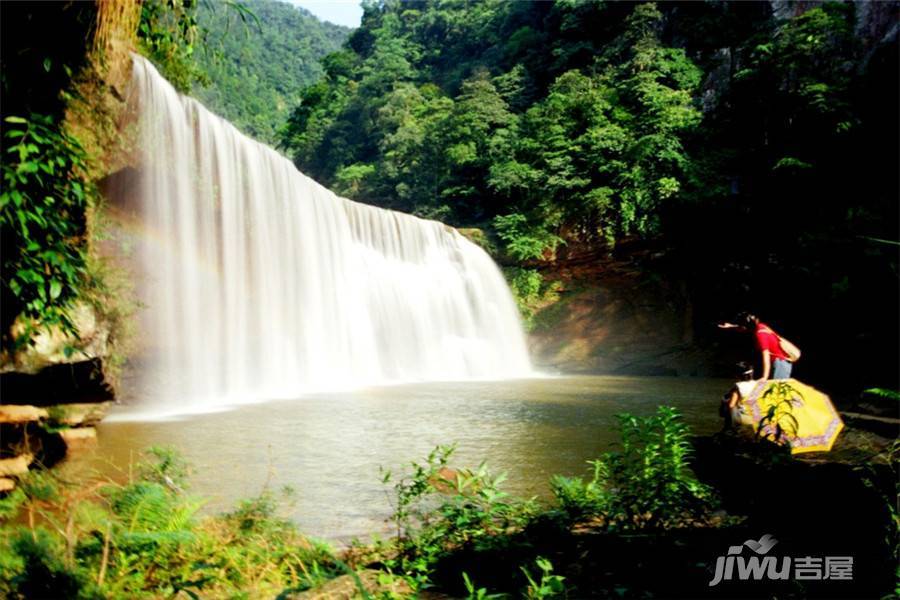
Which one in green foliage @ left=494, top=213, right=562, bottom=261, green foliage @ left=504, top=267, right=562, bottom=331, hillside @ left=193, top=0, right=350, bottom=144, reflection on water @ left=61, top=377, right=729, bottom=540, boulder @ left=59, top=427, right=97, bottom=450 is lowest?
reflection on water @ left=61, top=377, right=729, bottom=540

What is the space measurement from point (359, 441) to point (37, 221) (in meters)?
3.76

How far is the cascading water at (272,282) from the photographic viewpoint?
10.2m

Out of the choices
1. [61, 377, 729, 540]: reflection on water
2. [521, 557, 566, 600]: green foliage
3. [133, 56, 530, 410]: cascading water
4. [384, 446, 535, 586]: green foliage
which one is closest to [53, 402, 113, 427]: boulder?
[61, 377, 729, 540]: reflection on water

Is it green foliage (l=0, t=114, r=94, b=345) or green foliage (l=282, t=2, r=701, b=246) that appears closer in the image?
green foliage (l=0, t=114, r=94, b=345)

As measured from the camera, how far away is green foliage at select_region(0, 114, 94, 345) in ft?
11.5

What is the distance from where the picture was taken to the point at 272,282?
42.4 feet

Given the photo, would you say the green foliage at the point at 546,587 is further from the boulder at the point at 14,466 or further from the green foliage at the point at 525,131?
the green foliage at the point at 525,131

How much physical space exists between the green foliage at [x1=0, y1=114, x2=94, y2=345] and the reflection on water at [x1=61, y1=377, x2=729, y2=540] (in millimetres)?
1356

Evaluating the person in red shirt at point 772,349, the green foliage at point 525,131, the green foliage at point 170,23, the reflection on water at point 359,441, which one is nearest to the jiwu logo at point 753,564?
the reflection on water at point 359,441

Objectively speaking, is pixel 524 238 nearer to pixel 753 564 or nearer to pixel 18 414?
pixel 18 414

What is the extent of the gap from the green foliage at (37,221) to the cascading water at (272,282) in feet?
18.3

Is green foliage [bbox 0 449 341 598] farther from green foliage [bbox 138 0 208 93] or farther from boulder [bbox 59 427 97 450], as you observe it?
green foliage [bbox 138 0 208 93]

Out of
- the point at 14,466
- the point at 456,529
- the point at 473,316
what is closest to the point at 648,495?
the point at 456,529

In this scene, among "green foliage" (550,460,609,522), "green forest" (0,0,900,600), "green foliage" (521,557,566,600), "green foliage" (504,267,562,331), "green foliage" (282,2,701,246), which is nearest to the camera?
"green foliage" (521,557,566,600)
